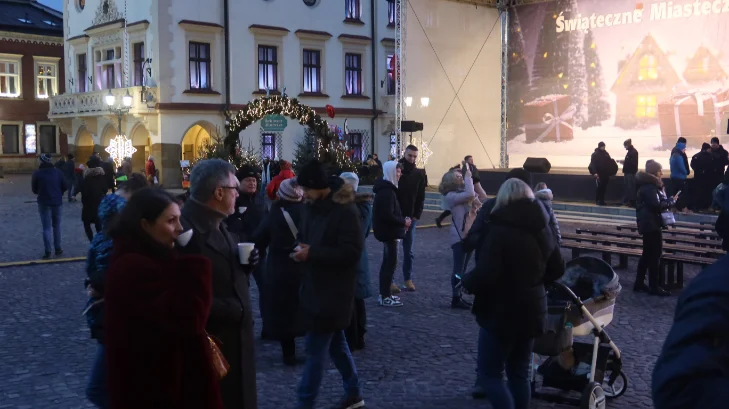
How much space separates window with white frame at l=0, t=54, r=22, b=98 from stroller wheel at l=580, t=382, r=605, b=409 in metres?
47.0

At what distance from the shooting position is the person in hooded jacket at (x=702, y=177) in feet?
62.1

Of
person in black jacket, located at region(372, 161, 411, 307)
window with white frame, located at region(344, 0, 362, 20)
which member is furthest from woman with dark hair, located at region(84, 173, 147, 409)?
window with white frame, located at region(344, 0, 362, 20)

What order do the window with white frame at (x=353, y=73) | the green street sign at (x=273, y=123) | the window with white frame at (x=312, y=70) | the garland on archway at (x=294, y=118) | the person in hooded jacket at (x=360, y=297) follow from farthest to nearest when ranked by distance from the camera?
the window with white frame at (x=353, y=73) < the window with white frame at (x=312, y=70) < the green street sign at (x=273, y=123) < the garland on archway at (x=294, y=118) < the person in hooded jacket at (x=360, y=297)

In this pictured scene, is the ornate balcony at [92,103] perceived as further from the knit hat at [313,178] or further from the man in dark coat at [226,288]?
the man in dark coat at [226,288]

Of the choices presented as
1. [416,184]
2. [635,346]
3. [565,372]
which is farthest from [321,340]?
[416,184]

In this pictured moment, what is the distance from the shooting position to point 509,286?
4727 millimetres

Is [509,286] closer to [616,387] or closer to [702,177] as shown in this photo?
[616,387]

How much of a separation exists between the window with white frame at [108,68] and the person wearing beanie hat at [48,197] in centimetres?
2088

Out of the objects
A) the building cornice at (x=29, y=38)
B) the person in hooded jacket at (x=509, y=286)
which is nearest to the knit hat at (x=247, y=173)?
the person in hooded jacket at (x=509, y=286)

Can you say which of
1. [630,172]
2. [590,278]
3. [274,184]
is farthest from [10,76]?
[590,278]

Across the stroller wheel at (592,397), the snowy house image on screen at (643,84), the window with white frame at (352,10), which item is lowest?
the stroller wheel at (592,397)

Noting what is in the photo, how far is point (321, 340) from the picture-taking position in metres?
5.28

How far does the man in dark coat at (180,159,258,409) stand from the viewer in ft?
12.7

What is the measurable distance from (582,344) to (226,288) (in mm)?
3173
